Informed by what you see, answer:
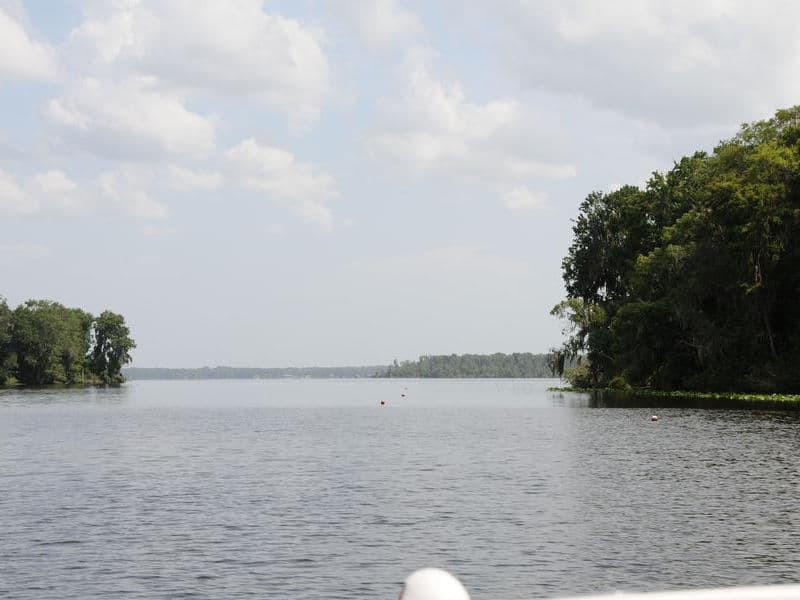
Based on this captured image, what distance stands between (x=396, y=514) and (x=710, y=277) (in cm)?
5703

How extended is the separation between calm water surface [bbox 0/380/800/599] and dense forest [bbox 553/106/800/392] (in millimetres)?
27117

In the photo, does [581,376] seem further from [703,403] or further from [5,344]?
[5,344]

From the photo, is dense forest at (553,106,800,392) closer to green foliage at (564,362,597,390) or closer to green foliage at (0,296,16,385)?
green foliage at (564,362,597,390)

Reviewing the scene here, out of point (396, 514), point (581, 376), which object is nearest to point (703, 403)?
point (581, 376)

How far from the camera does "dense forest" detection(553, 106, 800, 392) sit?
67.6m

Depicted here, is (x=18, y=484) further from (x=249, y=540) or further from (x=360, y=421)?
(x=360, y=421)

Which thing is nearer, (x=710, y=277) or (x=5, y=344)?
(x=710, y=277)

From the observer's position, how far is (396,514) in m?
22.9

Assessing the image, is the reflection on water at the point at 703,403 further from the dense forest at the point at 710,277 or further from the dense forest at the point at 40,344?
the dense forest at the point at 40,344

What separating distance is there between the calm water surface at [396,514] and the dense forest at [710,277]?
2712 cm

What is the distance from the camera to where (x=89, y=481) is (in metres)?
30.4

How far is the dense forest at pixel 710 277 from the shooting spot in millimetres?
67625

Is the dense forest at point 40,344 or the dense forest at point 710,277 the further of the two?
the dense forest at point 40,344

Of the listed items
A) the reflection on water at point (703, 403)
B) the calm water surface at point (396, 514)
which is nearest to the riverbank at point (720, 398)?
the reflection on water at point (703, 403)
